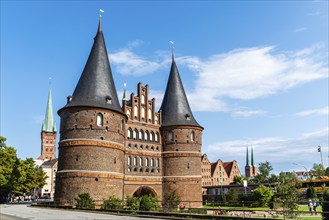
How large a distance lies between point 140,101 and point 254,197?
72.6 ft

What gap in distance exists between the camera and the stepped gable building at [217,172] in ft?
309

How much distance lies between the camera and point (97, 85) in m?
39.4

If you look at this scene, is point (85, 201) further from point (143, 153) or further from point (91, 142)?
point (143, 153)

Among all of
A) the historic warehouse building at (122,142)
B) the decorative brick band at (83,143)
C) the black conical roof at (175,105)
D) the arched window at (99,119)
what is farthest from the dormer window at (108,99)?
the black conical roof at (175,105)

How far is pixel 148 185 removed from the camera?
1804 inches

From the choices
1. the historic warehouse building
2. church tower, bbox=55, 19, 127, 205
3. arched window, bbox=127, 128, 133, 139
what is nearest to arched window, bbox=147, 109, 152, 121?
the historic warehouse building

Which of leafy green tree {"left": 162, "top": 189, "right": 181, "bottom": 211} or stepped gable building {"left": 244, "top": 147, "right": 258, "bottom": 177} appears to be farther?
stepped gable building {"left": 244, "top": 147, "right": 258, "bottom": 177}

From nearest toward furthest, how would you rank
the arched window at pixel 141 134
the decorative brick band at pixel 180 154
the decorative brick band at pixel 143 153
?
the decorative brick band at pixel 143 153 → the arched window at pixel 141 134 → the decorative brick band at pixel 180 154

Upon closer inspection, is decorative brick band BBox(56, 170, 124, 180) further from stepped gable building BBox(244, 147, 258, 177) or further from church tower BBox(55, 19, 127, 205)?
stepped gable building BBox(244, 147, 258, 177)

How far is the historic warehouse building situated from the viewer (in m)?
36.3

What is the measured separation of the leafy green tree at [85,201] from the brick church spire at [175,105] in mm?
17886

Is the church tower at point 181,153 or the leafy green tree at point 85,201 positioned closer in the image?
the leafy green tree at point 85,201

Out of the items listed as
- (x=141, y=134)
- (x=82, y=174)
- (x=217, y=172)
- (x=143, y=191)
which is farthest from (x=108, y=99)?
(x=217, y=172)

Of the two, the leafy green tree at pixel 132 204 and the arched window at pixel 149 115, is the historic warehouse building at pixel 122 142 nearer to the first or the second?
the arched window at pixel 149 115
